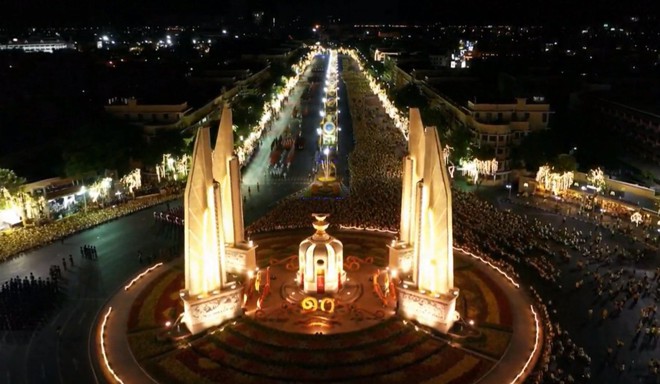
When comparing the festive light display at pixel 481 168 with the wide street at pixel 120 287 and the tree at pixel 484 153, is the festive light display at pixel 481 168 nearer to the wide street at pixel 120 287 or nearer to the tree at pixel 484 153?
the tree at pixel 484 153

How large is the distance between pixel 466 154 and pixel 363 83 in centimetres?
8705

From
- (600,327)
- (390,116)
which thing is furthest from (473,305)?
(390,116)

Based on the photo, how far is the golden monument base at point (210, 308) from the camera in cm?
3188

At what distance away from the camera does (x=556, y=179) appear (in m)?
55.8

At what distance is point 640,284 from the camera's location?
37.0 meters

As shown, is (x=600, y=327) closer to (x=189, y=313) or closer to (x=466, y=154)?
(x=189, y=313)

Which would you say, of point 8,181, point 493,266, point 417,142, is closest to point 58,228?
point 8,181

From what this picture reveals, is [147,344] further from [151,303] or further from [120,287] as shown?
[120,287]

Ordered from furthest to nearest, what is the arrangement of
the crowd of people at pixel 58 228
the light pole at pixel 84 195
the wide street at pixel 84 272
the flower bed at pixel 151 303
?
the light pole at pixel 84 195 → the crowd of people at pixel 58 228 → the flower bed at pixel 151 303 → the wide street at pixel 84 272

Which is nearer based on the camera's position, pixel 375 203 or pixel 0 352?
pixel 0 352

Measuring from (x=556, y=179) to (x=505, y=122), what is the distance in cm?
1331

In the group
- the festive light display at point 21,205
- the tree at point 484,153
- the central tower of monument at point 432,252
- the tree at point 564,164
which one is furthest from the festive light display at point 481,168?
the festive light display at point 21,205

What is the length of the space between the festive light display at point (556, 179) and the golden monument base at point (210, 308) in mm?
35147

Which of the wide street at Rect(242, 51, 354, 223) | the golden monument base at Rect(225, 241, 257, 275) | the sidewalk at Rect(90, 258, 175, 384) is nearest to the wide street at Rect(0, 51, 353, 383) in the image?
the wide street at Rect(242, 51, 354, 223)
